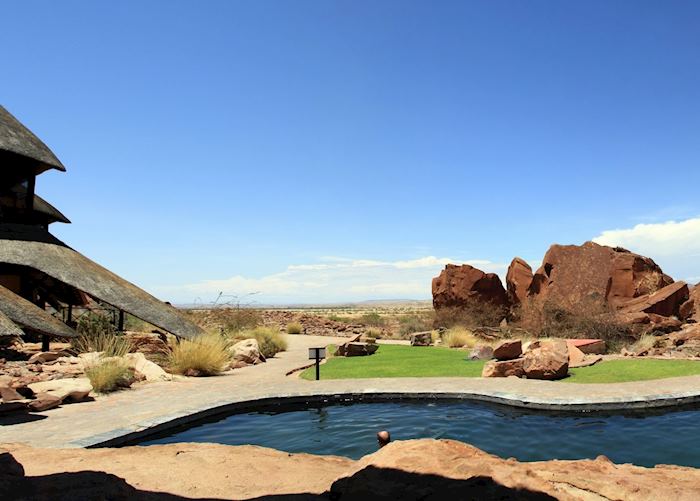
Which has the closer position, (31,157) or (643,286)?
(31,157)

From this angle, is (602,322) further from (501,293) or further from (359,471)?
(359,471)

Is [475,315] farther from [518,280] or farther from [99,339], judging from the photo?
[99,339]

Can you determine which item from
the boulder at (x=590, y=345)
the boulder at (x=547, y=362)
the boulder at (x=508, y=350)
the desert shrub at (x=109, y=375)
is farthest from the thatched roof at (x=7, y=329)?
the boulder at (x=590, y=345)

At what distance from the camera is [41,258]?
14.8 m

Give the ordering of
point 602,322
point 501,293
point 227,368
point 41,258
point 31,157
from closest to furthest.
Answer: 1. point 227,368
2. point 41,258
3. point 31,157
4. point 602,322
5. point 501,293

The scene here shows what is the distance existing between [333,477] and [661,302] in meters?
18.6

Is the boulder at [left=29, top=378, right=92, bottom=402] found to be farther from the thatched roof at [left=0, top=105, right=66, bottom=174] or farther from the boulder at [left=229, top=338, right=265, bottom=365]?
the thatched roof at [left=0, top=105, right=66, bottom=174]

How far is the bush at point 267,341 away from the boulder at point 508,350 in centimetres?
816

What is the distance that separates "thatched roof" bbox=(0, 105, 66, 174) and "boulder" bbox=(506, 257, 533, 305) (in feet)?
70.7

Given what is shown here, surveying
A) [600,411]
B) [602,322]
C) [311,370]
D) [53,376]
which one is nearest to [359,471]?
[600,411]

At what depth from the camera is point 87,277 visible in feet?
48.6

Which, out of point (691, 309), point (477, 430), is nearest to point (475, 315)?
point (691, 309)

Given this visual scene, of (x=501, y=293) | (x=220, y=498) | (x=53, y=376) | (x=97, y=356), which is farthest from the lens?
(x=501, y=293)

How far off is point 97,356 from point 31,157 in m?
8.86
